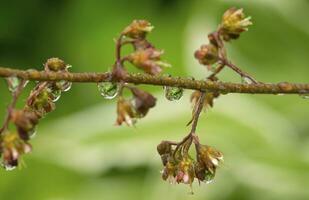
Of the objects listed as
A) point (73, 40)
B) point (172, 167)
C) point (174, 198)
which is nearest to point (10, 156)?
point (172, 167)

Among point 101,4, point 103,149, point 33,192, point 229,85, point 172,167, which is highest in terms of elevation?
point 101,4

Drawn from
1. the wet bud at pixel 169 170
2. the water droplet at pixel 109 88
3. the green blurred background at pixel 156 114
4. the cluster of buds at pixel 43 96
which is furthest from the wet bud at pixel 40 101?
the green blurred background at pixel 156 114

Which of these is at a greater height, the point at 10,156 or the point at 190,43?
the point at 190,43

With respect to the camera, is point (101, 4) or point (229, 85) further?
point (101, 4)

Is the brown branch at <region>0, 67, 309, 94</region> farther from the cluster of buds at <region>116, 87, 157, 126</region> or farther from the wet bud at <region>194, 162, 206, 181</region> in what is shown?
the wet bud at <region>194, 162, 206, 181</region>

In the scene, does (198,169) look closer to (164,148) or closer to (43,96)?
(164,148)

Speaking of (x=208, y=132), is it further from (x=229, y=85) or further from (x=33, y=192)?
(x=229, y=85)

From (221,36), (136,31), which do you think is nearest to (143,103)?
(136,31)

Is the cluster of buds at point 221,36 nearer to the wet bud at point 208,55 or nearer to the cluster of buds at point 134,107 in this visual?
the wet bud at point 208,55
